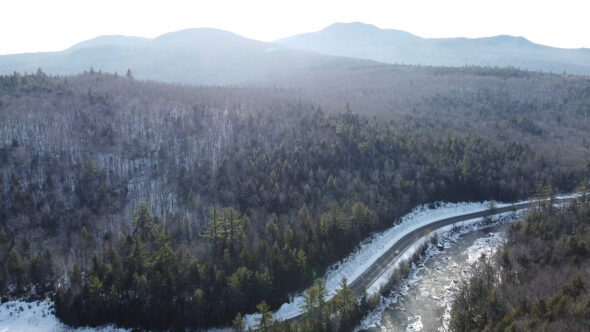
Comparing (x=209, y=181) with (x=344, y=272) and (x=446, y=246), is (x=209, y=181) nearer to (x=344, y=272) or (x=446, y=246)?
(x=344, y=272)

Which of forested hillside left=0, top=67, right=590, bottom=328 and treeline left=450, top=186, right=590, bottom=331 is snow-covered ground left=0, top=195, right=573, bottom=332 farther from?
treeline left=450, top=186, right=590, bottom=331

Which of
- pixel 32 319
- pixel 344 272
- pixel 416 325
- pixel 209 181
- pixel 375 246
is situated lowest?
pixel 416 325

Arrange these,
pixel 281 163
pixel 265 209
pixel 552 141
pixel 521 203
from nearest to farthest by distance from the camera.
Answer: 1. pixel 265 209
2. pixel 281 163
3. pixel 521 203
4. pixel 552 141

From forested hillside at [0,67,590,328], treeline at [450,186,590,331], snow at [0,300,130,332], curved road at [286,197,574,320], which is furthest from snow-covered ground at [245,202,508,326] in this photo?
snow at [0,300,130,332]

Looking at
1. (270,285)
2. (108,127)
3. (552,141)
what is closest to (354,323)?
(270,285)

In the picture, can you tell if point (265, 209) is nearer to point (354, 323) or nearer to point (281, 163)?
point (281, 163)

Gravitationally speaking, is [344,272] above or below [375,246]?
below

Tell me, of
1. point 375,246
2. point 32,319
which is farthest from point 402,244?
point 32,319
